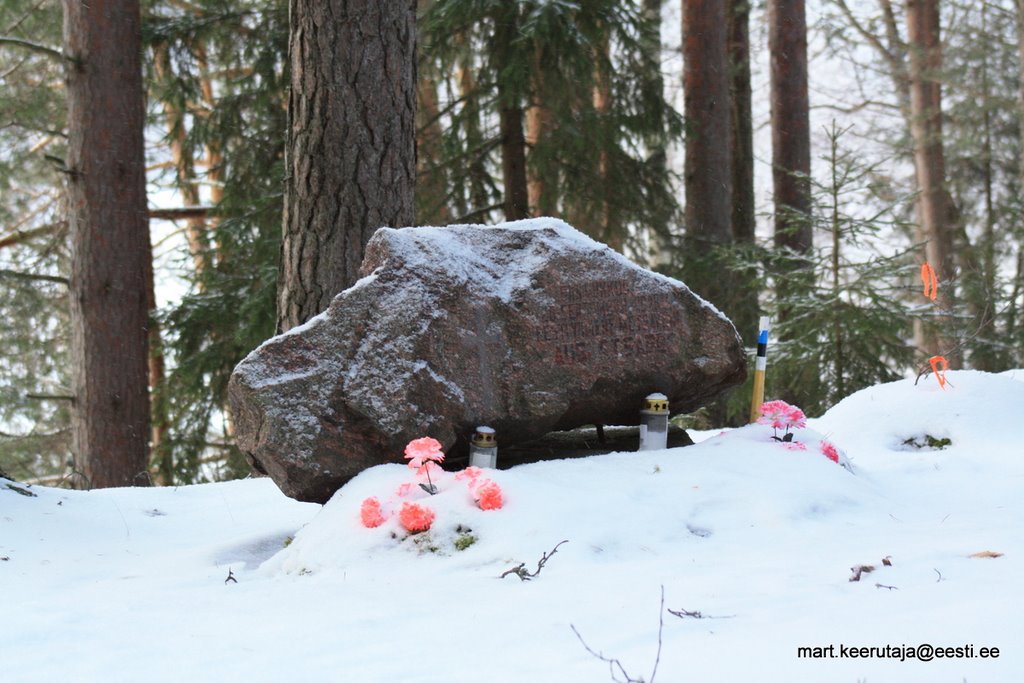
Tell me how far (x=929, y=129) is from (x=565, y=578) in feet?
44.3

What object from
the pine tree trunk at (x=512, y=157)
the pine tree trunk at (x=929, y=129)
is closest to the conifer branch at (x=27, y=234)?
the pine tree trunk at (x=512, y=157)

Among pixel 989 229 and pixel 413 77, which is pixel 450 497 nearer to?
pixel 413 77

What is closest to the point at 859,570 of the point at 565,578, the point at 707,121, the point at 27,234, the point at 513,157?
the point at 565,578

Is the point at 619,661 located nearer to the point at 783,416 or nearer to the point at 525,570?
the point at 525,570

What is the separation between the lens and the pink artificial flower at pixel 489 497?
145 inches

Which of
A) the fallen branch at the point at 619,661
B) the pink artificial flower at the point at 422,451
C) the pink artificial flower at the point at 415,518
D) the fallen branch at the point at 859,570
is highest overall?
the pink artificial flower at the point at 422,451

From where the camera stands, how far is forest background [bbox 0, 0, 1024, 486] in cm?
860

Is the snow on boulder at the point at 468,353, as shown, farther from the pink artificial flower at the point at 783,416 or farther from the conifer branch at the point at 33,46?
the conifer branch at the point at 33,46

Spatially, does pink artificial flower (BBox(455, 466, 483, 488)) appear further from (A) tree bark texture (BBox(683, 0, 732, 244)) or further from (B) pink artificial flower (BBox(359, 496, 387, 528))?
(A) tree bark texture (BBox(683, 0, 732, 244))

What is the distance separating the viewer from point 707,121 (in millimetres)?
11133

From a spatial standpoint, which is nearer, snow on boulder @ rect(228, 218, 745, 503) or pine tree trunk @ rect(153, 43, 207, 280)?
snow on boulder @ rect(228, 218, 745, 503)

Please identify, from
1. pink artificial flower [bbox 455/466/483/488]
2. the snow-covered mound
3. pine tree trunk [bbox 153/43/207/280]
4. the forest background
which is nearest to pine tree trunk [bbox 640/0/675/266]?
the forest background

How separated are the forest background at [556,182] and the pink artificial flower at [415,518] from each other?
282 cm

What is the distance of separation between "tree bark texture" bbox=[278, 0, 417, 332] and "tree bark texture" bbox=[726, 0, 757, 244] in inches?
300
